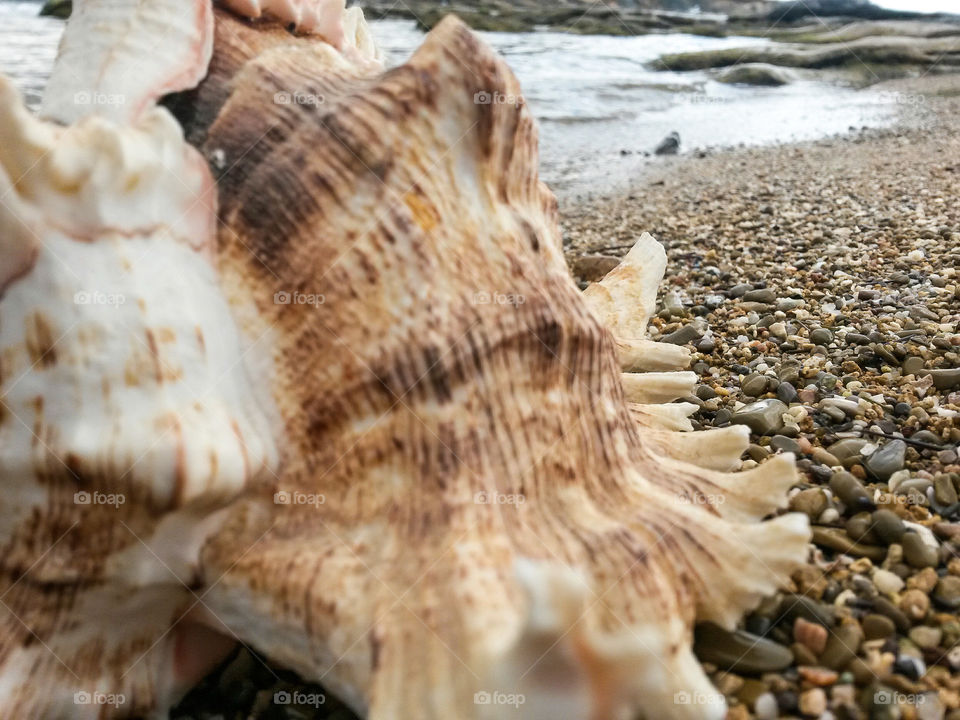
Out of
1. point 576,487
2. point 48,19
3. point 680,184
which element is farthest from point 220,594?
point 48,19

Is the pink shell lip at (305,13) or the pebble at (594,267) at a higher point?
the pink shell lip at (305,13)

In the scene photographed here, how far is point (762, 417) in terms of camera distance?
274 centimetres

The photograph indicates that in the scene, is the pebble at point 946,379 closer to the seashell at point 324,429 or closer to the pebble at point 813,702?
the seashell at point 324,429

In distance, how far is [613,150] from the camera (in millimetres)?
12164

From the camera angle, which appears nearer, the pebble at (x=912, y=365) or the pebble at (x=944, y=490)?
the pebble at (x=944, y=490)

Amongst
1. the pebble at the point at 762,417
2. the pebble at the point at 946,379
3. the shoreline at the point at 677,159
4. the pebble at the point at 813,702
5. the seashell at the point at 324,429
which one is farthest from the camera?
the shoreline at the point at 677,159

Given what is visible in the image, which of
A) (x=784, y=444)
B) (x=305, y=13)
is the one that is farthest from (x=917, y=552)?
(x=305, y=13)

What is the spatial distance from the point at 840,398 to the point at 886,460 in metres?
0.49

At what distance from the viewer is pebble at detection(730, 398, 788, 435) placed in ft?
8.90

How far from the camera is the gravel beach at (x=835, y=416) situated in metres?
1.70

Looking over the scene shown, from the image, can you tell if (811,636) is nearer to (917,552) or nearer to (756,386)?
(917,552)

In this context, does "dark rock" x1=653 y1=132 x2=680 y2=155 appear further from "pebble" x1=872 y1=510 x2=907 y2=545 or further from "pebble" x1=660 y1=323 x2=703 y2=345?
"pebble" x1=872 y1=510 x2=907 y2=545

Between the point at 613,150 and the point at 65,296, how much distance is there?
11560 millimetres

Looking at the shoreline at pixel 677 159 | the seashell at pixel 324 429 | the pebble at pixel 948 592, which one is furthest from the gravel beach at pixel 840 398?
the shoreline at pixel 677 159
